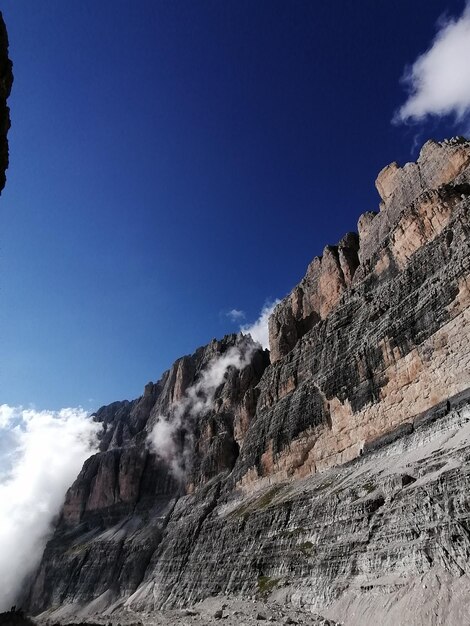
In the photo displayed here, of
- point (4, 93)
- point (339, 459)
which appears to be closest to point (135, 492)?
point (339, 459)

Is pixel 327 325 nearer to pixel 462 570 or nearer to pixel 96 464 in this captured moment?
pixel 462 570

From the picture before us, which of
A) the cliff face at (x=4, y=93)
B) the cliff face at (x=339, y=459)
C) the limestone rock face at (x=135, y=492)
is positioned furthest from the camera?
the limestone rock face at (x=135, y=492)

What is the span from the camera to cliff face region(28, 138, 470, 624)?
33688mm

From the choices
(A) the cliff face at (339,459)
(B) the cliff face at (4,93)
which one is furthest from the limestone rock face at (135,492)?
(B) the cliff face at (4,93)

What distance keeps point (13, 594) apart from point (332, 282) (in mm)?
144634

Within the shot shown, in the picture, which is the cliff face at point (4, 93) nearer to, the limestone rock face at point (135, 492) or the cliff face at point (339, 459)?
the cliff face at point (339, 459)

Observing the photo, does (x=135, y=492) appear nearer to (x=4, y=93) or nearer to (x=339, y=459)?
(x=339, y=459)

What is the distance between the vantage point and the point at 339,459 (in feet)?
194

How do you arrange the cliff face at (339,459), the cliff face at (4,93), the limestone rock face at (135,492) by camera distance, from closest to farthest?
the cliff face at (4,93)
the cliff face at (339,459)
the limestone rock face at (135,492)

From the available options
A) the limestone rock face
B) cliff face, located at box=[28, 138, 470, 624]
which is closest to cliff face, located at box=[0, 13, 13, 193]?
cliff face, located at box=[28, 138, 470, 624]

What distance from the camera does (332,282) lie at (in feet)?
329

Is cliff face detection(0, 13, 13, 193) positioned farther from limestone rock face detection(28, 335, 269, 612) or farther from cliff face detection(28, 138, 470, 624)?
limestone rock face detection(28, 335, 269, 612)

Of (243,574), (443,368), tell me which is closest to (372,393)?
(443,368)

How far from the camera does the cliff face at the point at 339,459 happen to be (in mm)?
33688
